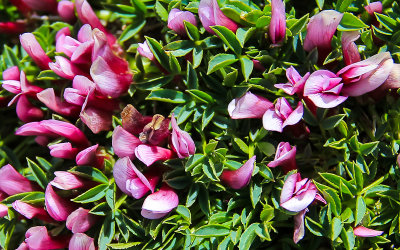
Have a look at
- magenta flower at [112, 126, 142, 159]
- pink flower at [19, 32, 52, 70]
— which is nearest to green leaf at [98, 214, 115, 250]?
magenta flower at [112, 126, 142, 159]

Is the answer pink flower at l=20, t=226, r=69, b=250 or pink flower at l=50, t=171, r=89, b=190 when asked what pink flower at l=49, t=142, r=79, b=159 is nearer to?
pink flower at l=50, t=171, r=89, b=190

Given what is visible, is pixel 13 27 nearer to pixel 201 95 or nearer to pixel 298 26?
pixel 201 95

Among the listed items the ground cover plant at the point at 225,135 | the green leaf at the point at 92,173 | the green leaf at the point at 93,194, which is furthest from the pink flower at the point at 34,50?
the green leaf at the point at 93,194

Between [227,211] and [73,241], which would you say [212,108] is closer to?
[227,211]

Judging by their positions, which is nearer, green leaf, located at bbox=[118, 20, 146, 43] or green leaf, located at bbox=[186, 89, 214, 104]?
green leaf, located at bbox=[186, 89, 214, 104]

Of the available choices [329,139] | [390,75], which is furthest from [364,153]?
[390,75]
